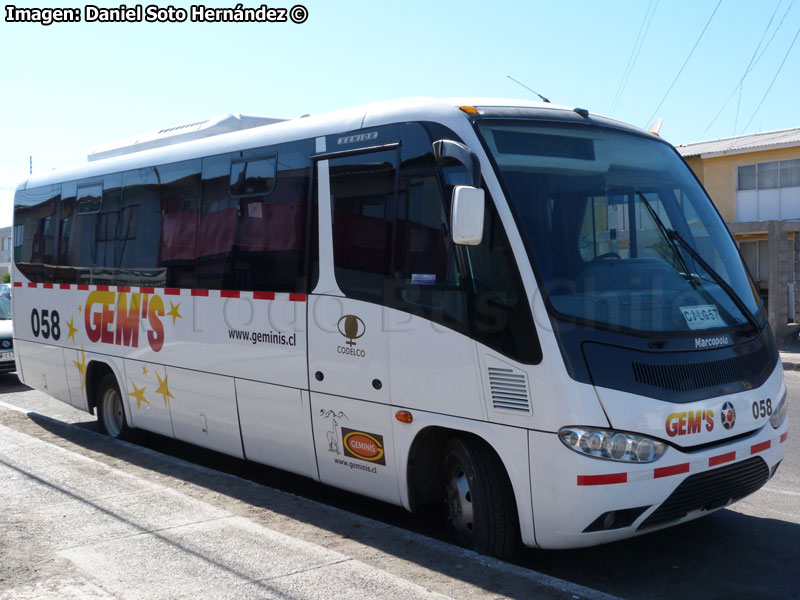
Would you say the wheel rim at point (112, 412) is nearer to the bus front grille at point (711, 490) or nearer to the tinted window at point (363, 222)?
the tinted window at point (363, 222)

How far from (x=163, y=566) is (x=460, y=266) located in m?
2.49

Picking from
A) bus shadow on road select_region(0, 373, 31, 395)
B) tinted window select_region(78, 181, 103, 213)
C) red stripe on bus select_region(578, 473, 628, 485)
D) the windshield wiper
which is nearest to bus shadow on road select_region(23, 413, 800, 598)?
red stripe on bus select_region(578, 473, 628, 485)

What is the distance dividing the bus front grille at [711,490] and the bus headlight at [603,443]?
0.41 m

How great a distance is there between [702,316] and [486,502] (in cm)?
180

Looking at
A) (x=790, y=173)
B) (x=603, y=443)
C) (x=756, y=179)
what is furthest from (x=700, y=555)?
(x=756, y=179)

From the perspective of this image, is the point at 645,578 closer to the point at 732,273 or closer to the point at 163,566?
the point at 732,273

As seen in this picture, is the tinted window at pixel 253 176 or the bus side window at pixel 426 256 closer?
the bus side window at pixel 426 256

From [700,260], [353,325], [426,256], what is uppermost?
[426,256]

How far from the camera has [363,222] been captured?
6223 millimetres

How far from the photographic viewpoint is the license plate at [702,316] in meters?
5.38

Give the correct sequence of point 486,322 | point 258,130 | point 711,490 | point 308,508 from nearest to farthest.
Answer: point 711,490 → point 486,322 → point 308,508 → point 258,130

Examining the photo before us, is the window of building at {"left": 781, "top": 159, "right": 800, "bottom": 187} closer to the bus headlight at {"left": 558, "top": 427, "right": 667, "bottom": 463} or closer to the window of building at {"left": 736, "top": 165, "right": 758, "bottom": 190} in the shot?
the window of building at {"left": 736, "top": 165, "right": 758, "bottom": 190}

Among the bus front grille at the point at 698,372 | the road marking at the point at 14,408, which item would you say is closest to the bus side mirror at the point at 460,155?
the bus front grille at the point at 698,372

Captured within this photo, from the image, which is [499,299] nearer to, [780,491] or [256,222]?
[256,222]
